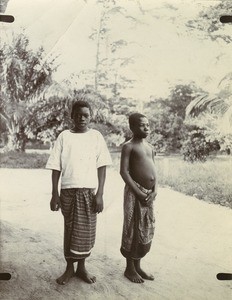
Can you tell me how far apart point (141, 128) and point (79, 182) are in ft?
1.41

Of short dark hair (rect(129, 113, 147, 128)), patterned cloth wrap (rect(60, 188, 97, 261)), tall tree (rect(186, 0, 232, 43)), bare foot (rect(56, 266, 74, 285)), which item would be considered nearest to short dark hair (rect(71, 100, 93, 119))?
short dark hair (rect(129, 113, 147, 128))

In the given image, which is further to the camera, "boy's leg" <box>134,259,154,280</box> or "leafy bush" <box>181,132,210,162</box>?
"leafy bush" <box>181,132,210,162</box>

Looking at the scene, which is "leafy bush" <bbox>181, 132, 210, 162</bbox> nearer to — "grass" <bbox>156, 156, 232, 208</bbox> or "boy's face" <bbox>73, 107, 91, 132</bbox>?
"grass" <bbox>156, 156, 232, 208</bbox>

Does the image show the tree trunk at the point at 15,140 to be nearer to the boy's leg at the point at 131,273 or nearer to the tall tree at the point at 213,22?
the boy's leg at the point at 131,273

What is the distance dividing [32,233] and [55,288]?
1.00ft

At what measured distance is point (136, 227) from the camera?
2322mm

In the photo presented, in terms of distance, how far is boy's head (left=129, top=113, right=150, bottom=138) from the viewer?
7.75 feet

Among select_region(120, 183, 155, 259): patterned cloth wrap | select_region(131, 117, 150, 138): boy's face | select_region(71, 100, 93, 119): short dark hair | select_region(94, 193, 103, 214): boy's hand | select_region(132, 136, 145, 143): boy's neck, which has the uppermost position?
select_region(71, 100, 93, 119): short dark hair

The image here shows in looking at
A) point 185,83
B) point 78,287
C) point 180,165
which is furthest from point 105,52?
point 78,287

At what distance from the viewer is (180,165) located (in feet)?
7.92

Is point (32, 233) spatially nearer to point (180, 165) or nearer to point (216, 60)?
point (180, 165)

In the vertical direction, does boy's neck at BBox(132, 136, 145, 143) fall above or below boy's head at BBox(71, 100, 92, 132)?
below

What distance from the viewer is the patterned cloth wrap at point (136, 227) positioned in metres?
2.32

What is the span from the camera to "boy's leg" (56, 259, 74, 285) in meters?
2.28
